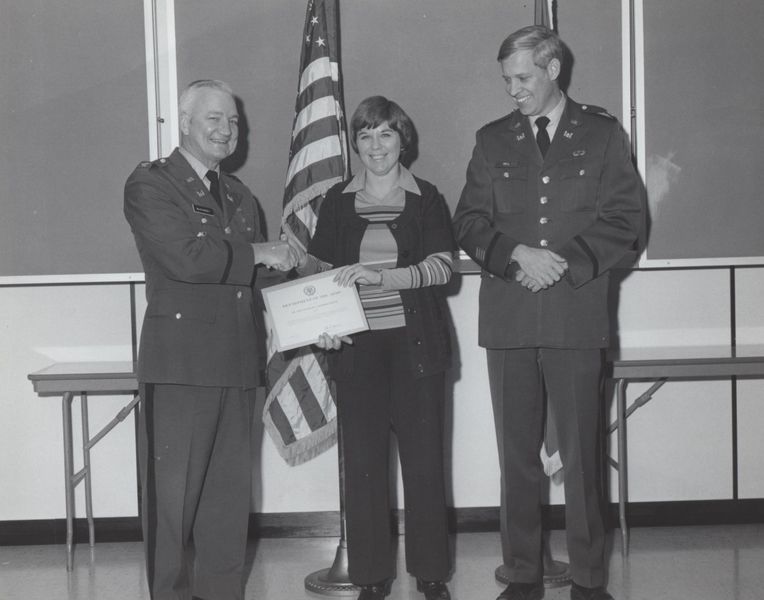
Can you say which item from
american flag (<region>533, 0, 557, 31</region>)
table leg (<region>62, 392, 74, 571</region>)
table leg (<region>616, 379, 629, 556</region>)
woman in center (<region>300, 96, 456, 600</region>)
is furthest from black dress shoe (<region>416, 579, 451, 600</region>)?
american flag (<region>533, 0, 557, 31</region>)

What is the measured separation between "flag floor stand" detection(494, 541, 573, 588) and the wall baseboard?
0.64 m

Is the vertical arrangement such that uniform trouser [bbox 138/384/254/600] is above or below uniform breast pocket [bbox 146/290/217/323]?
below

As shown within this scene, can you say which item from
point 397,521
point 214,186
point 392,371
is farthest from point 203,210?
point 397,521

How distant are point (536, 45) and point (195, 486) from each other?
181 centimetres

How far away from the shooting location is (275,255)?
3004mm

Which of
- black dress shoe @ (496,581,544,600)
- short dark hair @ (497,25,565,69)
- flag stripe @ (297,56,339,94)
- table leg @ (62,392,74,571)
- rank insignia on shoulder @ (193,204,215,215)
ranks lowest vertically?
black dress shoe @ (496,581,544,600)

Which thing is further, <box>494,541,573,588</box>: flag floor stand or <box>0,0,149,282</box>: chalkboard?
<box>0,0,149,282</box>: chalkboard

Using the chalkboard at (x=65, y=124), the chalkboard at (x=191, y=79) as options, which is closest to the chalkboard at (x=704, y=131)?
the chalkboard at (x=191, y=79)

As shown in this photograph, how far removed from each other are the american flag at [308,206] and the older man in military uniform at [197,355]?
594 mm

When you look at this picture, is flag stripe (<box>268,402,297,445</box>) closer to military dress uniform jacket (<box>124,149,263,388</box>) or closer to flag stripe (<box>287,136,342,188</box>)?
military dress uniform jacket (<box>124,149,263,388</box>)

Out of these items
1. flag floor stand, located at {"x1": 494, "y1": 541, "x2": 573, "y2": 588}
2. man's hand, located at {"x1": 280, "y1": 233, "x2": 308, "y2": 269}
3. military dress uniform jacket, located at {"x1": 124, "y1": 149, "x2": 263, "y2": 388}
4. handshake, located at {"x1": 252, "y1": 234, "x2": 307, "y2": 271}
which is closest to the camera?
military dress uniform jacket, located at {"x1": 124, "y1": 149, "x2": 263, "y2": 388}

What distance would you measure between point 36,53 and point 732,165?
3.06 m

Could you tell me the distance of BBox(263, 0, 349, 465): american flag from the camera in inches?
144

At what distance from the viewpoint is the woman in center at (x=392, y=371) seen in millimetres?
3105
